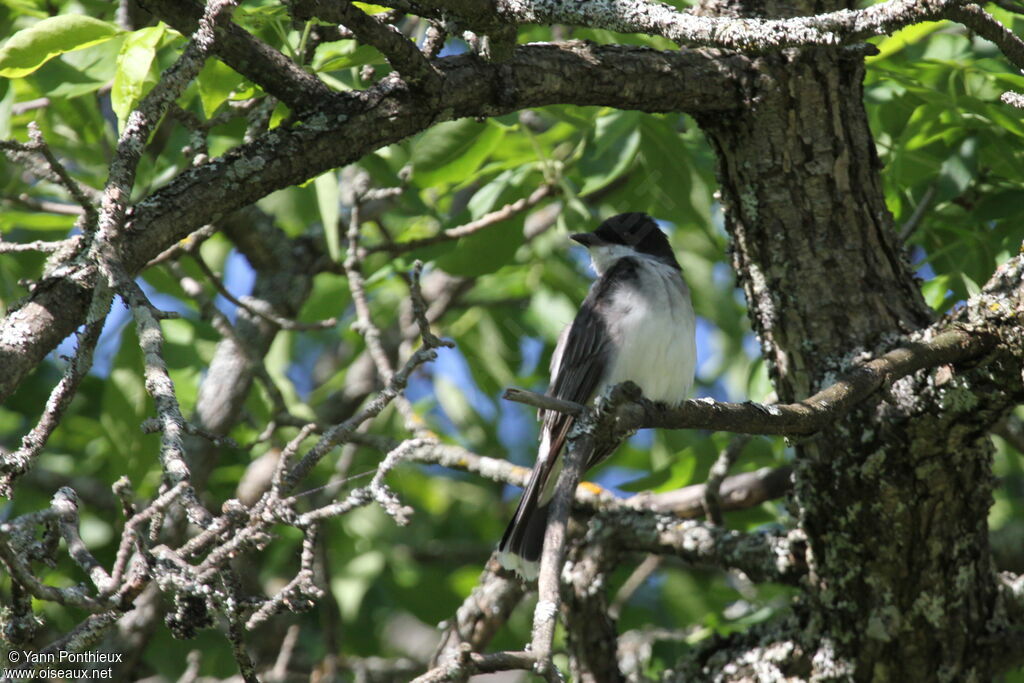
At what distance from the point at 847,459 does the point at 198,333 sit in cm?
287

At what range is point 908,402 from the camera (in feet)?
10.3

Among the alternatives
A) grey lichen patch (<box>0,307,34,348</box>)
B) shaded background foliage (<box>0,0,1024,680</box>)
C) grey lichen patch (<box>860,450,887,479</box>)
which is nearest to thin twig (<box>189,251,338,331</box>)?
shaded background foliage (<box>0,0,1024,680</box>)

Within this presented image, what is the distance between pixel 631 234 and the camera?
4926 mm

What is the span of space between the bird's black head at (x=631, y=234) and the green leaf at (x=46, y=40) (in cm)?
234

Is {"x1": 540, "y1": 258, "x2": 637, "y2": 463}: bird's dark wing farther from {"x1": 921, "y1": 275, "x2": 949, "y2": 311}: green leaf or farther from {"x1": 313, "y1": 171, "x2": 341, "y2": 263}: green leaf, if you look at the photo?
{"x1": 921, "y1": 275, "x2": 949, "y2": 311}: green leaf

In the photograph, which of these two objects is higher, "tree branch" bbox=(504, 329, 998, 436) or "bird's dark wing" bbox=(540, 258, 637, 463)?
"bird's dark wing" bbox=(540, 258, 637, 463)

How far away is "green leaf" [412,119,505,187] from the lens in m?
3.88

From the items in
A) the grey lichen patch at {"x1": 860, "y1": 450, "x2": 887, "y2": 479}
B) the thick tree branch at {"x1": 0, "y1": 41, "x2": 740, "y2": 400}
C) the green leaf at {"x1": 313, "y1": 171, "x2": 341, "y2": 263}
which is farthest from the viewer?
the green leaf at {"x1": 313, "y1": 171, "x2": 341, "y2": 263}

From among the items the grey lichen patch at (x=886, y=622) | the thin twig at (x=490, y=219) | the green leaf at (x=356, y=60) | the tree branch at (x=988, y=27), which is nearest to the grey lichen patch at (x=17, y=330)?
the green leaf at (x=356, y=60)

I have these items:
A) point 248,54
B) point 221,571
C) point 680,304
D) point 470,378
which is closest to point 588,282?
point 470,378

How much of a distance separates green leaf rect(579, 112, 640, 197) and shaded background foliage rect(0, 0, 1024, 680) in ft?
0.04

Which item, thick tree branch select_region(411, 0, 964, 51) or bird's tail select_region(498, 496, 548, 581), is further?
bird's tail select_region(498, 496, 548, 581)

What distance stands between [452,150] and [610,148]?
65cm

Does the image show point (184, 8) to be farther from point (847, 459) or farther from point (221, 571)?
point (847, 459)
